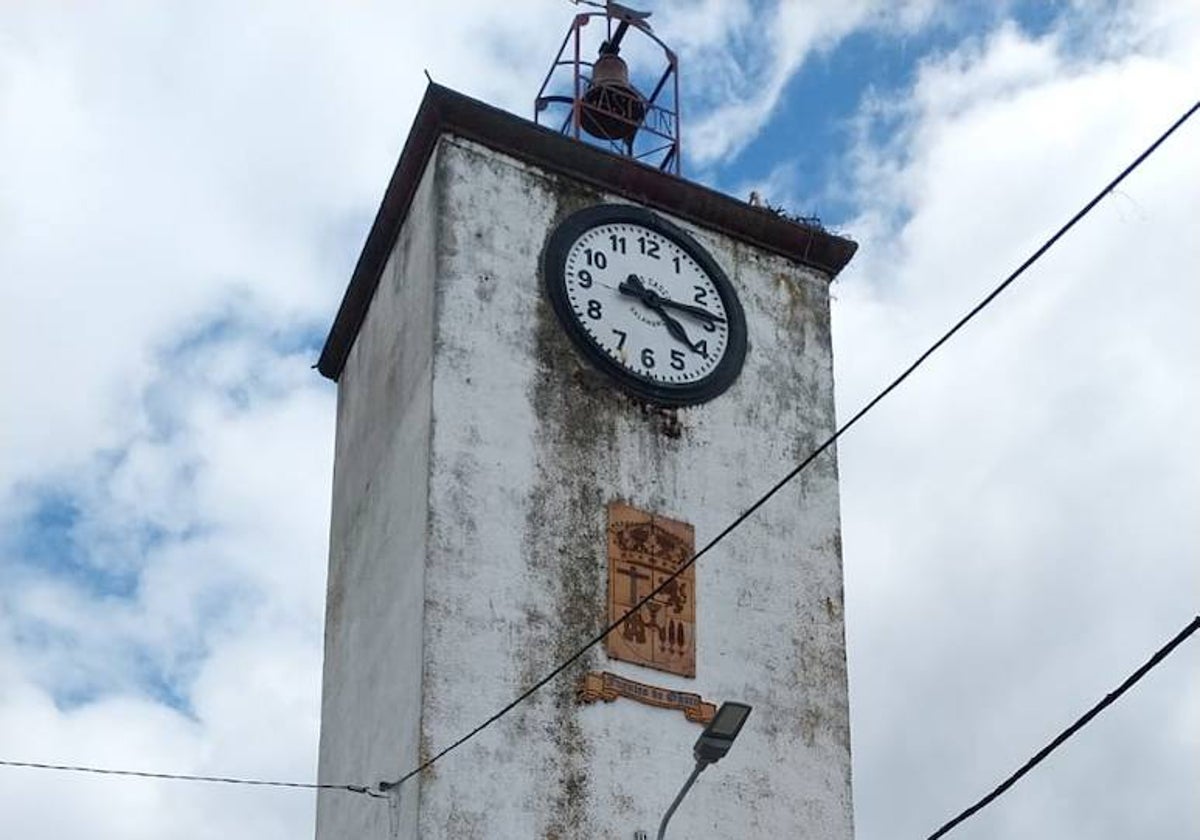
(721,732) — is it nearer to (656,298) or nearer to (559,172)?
(656,298)

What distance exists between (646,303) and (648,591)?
2976 mm

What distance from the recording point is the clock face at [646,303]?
67.2 ft

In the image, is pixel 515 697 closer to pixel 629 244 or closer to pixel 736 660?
pixel 736 660

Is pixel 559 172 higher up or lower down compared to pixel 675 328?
higher up

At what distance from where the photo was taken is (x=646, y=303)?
20891mm

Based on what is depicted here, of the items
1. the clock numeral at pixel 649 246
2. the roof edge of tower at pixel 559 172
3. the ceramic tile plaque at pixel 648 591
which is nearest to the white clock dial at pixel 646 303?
the clock numeral at pixel 649 246

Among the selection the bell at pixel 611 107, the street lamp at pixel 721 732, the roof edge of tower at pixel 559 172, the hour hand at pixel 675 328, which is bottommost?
the street lamp at pixel 721 732

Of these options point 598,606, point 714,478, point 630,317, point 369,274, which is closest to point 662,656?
point 598,606

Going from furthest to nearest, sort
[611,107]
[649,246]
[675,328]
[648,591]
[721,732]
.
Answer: [611,107] → [649,246] → [675,328] → [648,591] → [721,732]

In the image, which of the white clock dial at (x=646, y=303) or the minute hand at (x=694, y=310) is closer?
the white clock dial at (x=646, y=303)

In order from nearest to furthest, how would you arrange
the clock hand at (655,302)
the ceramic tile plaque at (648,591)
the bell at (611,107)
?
the ceramic tile plaque at (648,591) → the clock hand at (655,302) → the bell at (611,107)

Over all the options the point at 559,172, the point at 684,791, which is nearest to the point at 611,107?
the point at 559,172

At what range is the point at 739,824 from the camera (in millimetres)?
18875

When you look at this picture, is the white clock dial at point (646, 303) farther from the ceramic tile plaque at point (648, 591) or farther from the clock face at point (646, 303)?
the ceramic tile plaque at point (648, 591)
